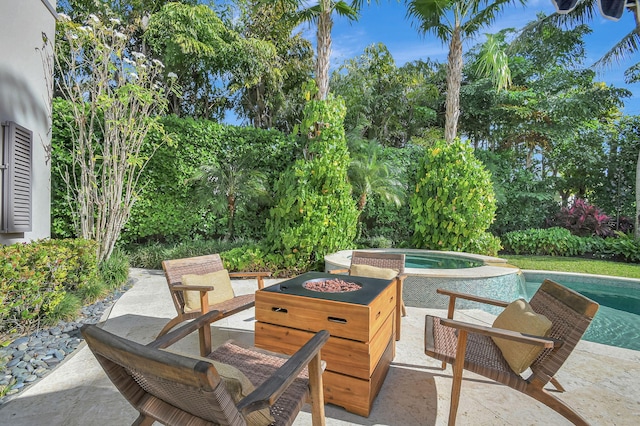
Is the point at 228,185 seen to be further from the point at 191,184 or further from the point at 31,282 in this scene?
the point at 31,282

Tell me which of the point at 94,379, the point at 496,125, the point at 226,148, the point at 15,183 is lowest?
the point at 94,379

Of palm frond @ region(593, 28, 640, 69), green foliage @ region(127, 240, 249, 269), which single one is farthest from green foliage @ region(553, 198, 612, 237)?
green foliage @ region(127, 240, 249, 269)

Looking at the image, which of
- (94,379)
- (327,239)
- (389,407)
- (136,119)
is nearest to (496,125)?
(327,239)

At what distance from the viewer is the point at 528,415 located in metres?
2.00

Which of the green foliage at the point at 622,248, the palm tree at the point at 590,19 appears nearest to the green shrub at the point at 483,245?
the green foliage at the point at 622,248

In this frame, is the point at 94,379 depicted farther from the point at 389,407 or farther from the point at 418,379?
the point at 418,379

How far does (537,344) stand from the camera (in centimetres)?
173

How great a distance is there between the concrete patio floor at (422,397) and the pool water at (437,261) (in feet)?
8.24

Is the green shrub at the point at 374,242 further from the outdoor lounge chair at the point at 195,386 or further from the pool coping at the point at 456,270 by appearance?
the outdoor lounge chair at the point at 195,386

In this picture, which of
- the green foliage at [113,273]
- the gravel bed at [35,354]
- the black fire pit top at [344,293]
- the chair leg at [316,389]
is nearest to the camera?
the chair leg at [316,389]

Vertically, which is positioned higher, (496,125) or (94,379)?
(496,125)

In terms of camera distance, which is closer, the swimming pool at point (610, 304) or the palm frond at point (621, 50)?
the swimming pool at point (610, 304)

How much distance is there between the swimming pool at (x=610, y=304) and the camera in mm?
3725

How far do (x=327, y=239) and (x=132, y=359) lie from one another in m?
4.77
